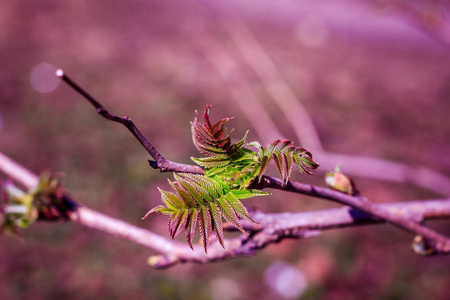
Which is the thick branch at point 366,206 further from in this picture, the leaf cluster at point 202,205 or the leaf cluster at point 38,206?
the leaf cluster at point 38,206

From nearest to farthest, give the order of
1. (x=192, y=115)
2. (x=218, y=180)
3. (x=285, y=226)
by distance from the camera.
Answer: (x=218, y=180) → (x=285, y=226) → (x=192, y=115)

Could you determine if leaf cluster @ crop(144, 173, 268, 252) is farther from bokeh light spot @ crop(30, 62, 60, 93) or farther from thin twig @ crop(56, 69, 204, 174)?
bokeh light spot @ crop(30, 62, 60, 93)

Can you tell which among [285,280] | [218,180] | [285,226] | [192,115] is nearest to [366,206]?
[285,226]

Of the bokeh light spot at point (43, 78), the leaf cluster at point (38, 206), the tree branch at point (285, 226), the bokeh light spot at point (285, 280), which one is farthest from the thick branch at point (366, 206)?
the bokeh light spot at point (43, 78)

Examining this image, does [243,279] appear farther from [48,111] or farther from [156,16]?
[156,16]

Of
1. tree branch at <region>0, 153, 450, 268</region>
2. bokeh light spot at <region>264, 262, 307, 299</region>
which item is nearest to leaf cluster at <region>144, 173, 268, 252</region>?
tree branch at <region>0, 153, 450, 268</region>

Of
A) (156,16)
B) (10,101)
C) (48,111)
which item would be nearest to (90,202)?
(48,111)

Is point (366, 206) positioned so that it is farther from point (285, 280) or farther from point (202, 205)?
point (285, 280)
